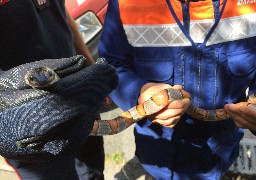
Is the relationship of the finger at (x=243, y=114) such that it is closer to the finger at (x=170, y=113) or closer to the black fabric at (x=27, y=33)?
the finger at (x=170, y=113)

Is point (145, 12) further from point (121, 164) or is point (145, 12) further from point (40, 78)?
point (121, 164)

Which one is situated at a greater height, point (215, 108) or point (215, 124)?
point (215, 108)

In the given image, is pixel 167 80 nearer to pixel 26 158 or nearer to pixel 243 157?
pixel 26 158

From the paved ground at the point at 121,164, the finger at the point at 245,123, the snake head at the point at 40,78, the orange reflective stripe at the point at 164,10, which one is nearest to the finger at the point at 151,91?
the orange reflective stripe at the point at 164,10

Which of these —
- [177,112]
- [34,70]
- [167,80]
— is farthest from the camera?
[167,80]

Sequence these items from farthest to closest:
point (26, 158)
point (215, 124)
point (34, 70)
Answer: point (215, 124) < point (26, 158) < point (34, 70)

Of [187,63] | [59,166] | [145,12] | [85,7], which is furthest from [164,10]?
[85,7]

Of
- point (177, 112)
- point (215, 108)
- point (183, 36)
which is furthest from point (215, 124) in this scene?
point (183, 36)
